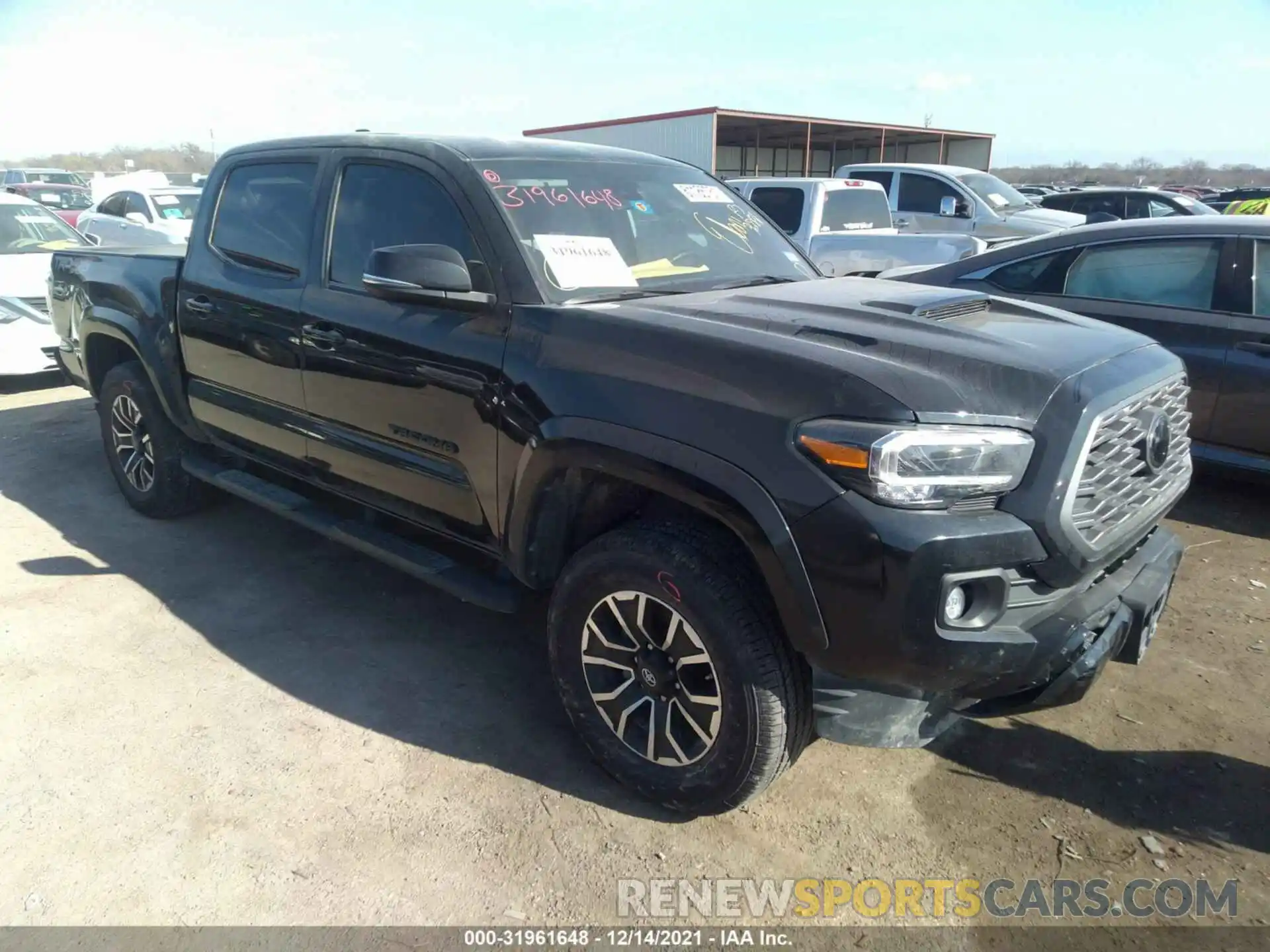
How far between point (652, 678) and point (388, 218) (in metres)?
2.04

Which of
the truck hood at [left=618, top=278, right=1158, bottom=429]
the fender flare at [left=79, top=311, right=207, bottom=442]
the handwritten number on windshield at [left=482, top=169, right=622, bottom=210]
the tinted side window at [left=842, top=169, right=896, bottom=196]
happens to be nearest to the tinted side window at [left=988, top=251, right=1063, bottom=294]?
the truck hood at [left=618, top=278, right=1158, bottom=429]

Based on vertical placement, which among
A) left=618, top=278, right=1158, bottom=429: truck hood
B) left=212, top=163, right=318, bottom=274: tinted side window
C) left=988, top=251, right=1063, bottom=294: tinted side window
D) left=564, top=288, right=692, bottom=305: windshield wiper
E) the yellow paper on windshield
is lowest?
left=988, top=251, right=1063, bottom=294: tinted side window

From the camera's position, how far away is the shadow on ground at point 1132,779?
2.74 meters

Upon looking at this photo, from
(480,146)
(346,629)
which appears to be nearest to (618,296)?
(480,146)

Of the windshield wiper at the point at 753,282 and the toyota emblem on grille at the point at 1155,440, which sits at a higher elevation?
the windshield wiper at the point at 753,282

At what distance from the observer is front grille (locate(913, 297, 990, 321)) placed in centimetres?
288

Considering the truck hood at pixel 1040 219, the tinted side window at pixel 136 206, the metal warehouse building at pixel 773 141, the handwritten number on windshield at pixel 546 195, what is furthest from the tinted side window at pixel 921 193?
the tinted side window at pixel 136 206

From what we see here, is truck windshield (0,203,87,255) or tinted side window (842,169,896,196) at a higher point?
tinted side window (842,169,896,196)

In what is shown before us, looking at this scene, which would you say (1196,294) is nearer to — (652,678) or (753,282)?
(753,282)

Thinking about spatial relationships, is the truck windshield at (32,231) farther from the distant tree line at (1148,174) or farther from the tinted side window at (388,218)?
the distant tree line at (1148,174)

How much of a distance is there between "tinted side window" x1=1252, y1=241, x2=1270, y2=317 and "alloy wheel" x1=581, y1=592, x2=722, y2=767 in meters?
4.02

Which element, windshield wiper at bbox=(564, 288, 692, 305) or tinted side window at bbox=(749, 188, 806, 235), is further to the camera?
tinted side window at bbox=(749, 188, 806, 235)

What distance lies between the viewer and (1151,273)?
5195 millimetres

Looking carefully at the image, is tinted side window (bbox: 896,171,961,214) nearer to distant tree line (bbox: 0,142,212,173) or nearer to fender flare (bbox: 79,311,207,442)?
fender flare (bbox: 79,311,207,442)
